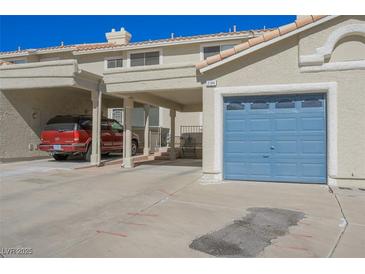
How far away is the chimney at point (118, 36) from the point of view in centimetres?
2223

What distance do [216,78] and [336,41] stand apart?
317 centimetres

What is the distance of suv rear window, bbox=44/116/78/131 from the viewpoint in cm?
1305

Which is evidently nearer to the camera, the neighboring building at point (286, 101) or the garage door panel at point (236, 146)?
the neighboring building at point (286, 101)

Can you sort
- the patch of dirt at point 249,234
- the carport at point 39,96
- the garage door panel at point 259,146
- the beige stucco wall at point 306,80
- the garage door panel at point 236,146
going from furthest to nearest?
the carport at point 39,96 < the garage door panel at point 236,146 < the garage door panel at point 259,146 < the beige stucco wall at point 306,80 < the patch of dirt at point 249,234

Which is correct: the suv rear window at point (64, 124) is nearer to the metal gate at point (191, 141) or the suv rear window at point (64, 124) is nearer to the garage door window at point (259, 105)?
the metal gate at point (191, 141)

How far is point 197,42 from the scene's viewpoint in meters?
17.6

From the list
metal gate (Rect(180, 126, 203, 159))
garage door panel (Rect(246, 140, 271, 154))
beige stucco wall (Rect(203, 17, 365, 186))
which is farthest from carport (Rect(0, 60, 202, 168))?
garage door panel (Rect(246, 140, 271, 154))

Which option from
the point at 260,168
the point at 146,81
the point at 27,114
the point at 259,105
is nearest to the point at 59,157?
the point at 27,114

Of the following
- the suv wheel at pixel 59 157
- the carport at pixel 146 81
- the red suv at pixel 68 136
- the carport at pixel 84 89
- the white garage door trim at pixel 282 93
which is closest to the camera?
the white garage door trim at pixel 282 93

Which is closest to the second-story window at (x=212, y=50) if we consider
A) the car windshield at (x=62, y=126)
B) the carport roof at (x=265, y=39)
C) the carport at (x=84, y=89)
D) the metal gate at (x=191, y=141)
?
the carport at (x=84, y=89)

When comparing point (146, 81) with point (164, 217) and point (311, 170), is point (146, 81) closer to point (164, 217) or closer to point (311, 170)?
point (311, 170)

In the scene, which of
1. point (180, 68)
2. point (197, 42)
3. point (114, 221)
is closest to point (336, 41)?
point (180, 68)

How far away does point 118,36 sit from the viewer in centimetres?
2233

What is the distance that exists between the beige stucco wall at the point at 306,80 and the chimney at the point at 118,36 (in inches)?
575
